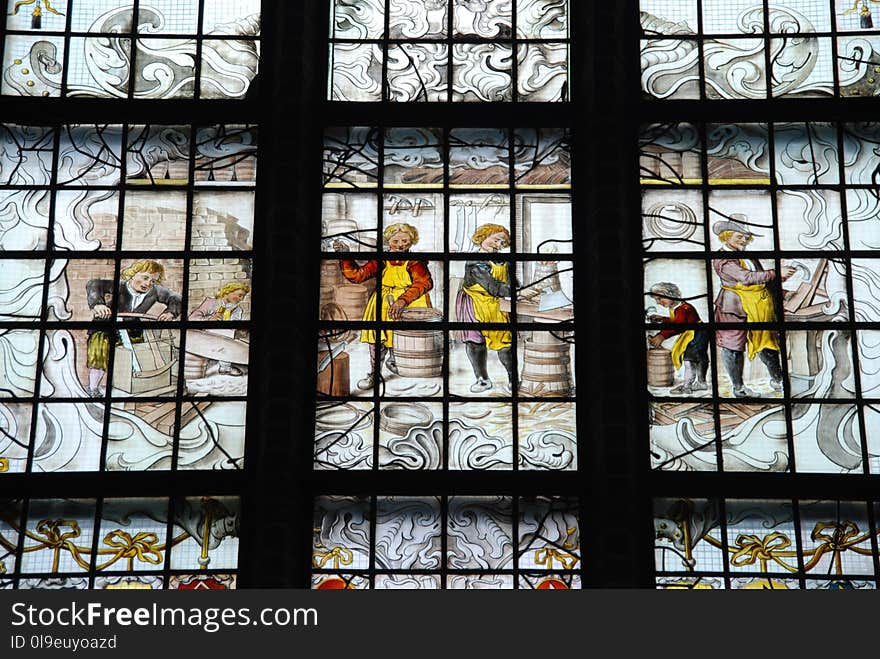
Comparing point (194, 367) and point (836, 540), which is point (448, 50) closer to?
point (194, 367)

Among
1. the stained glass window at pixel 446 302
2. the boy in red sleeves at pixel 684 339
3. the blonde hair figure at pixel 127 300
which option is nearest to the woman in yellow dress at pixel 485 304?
the stained glass window at pixel 446 302

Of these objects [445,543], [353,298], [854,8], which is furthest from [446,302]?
[854,8]

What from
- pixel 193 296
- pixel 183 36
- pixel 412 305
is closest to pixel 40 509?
pixel 193 296

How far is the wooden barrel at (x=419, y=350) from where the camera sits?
7898mm

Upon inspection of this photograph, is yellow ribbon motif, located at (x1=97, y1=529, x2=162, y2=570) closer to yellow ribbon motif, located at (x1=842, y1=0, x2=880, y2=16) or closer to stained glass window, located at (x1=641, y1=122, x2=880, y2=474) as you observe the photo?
stained glass window, located at (x1=641, y1=122, x2=880, y2=474)

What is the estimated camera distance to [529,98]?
841 centimetres

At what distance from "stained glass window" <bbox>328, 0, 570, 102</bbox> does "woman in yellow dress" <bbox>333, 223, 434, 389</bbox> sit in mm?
817

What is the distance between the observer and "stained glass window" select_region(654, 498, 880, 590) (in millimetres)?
7504

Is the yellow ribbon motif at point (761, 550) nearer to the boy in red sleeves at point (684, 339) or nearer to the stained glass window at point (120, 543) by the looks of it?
the boy in red sleeves at point (684, 339)

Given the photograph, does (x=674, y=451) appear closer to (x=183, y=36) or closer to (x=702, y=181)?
(x=702, y=181)

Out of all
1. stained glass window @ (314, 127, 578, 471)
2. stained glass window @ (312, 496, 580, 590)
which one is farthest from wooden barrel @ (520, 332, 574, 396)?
stained glass window @ (312, 496, 580, 590)

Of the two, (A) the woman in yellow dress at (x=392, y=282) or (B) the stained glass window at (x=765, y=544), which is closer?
(B) the stained glass window at (x=765, y=544)

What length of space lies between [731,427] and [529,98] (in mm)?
2088

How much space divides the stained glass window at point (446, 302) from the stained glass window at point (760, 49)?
2.38 ft
